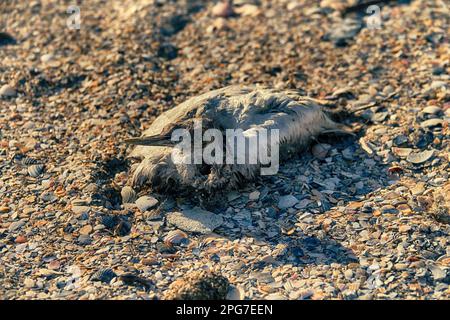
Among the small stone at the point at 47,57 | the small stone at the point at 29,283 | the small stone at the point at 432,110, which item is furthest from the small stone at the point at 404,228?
the small stone at the point at 47,57

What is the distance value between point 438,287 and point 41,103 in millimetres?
3525

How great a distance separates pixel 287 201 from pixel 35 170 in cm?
182

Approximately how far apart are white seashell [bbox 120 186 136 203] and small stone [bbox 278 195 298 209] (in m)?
0.98

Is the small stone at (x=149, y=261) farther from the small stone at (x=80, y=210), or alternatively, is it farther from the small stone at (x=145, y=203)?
the small stone at (x=80, y=210)

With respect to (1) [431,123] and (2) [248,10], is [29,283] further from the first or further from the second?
(2) [248,10]

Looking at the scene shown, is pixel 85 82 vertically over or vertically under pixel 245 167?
over

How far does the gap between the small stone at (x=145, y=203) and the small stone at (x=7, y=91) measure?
6.37 feet

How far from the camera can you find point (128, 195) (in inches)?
Answer: 180

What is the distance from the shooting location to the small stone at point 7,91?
578 cm

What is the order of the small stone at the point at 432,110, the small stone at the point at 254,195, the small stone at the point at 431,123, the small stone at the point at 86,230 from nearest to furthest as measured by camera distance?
the small stone at the point at 86,230 < the small stone at the point at 254,195 < the small stone at the point at 431,123 < the small stone at the point at 432,110

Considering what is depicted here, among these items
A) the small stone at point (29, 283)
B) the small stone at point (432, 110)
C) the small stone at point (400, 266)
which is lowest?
the small stone at point (400, 266)
